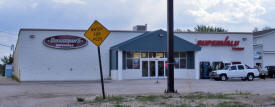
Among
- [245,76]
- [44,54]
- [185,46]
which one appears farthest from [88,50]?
[245,76]

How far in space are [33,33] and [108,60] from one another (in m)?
7.80

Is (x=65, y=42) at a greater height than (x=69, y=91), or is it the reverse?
(x=65, y=42)

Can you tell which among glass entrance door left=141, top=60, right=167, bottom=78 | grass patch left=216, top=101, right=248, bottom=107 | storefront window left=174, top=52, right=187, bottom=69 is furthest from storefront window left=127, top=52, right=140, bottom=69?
grass patch left=216, top=101, right=248, bottom=107

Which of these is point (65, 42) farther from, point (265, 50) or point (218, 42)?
point (265, 50)

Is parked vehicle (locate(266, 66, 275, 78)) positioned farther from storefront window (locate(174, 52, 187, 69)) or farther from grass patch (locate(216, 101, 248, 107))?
grass patch (locate(216, 101, 248, 107))

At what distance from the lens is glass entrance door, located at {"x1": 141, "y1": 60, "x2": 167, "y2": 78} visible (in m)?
34.2

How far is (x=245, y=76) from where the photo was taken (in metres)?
30.7

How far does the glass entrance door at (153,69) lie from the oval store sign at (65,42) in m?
6.39

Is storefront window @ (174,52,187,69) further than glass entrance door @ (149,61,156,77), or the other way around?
storefront window @ (174,52,187,69)

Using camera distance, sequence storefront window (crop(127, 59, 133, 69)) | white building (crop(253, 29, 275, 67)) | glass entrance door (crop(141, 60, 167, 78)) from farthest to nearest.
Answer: white building (crop(253, 29, 275, 67)), glass entrance door (crop(141, 60, 167, 78)), storefront window (crop(127, 59, 133, 69))

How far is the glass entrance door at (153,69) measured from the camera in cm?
3422

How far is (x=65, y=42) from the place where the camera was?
33.6 m

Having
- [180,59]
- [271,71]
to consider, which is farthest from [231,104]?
[271,71]

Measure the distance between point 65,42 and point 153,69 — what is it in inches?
362
